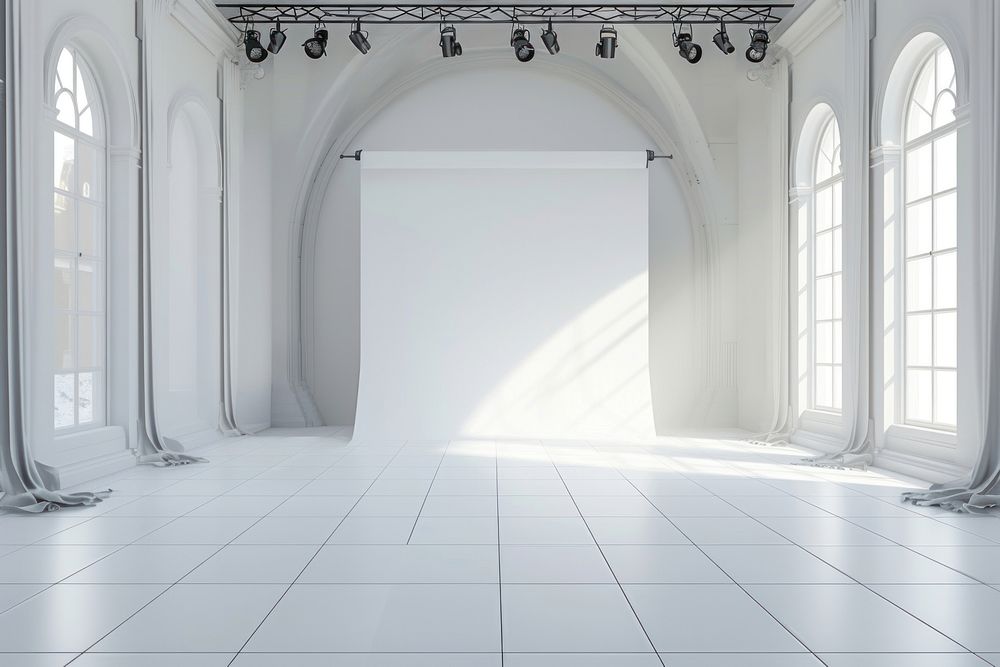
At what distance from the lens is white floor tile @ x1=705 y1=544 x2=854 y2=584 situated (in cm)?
270

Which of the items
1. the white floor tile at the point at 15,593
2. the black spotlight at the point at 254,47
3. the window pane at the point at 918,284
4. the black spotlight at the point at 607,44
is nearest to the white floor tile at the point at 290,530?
the white floor tile at the point at 15,593

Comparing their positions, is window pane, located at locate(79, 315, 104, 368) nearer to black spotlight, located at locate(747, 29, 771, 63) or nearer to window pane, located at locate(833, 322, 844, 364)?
window pane, located at locate(833, 322, 844, 364)

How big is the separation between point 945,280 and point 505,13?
4.52 metres

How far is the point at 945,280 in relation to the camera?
500 centimetres

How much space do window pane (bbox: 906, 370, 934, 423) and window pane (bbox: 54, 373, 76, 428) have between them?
584 centimetres

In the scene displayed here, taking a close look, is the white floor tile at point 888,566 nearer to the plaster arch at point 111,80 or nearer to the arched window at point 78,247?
the arched window at point 78,247

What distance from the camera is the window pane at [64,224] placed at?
504cm

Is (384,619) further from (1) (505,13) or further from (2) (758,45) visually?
(2) (758,45)

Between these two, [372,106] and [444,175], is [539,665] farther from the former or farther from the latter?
[372,106]

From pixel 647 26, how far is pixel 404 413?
4850 mm

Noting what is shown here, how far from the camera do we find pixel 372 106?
845 cm

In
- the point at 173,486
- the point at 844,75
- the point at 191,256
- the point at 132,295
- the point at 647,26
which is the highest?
the point at 647,26

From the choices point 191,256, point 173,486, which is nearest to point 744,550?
point 173,486

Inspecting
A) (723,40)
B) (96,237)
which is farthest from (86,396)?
(723,40)
